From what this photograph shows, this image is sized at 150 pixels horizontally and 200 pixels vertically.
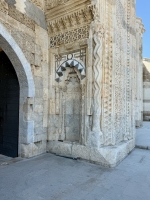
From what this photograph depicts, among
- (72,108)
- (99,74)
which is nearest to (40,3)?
(99,74)

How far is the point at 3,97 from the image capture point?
395cm

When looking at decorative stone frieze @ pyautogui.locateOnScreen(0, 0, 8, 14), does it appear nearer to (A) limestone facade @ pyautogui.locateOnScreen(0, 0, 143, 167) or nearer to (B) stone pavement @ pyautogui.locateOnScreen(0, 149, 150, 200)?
(A) limestone facade @ pyautogui.locateOnScreen(0, 0, 143, 167)

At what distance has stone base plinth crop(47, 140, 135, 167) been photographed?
2.89 meters

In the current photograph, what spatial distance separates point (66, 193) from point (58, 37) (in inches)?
127

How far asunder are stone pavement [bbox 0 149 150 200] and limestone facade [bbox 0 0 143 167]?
304 millimetres

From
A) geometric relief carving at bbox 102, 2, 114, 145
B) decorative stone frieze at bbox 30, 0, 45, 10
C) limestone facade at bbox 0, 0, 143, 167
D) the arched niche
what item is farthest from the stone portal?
decorative stone frieze at bbox 30, 0, 45, 10

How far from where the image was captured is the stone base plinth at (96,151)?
2889 millimetres

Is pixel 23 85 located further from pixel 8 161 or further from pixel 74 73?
pixel 8 161

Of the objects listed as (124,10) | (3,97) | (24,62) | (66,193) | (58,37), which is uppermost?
(124,10)

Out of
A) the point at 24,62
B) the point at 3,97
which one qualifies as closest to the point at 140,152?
the point at 24,62

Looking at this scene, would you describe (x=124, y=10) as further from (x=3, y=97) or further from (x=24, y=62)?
(x=3, y=97)

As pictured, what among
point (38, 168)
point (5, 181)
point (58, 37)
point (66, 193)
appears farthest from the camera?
point (58, 37)

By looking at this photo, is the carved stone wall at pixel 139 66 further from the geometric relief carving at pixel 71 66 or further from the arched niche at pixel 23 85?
the arched niche at pixel 23 85

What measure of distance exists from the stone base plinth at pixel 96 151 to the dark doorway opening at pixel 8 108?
0.87 meters
